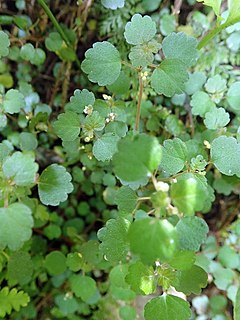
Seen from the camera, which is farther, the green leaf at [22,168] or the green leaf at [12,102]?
the green leaf at [12,102]

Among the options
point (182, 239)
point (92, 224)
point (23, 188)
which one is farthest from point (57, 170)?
point (92, 224)

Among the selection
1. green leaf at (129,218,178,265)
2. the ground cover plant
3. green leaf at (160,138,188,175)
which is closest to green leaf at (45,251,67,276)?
the ground cover plant

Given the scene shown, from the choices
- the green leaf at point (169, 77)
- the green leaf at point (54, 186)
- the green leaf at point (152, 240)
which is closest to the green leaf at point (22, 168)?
the green leaf at point (54, 186)

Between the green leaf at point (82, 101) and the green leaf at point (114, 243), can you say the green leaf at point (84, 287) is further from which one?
the green leaf at point (82, 101)

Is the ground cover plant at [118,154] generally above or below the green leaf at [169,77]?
below

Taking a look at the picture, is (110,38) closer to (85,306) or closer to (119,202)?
(119,202)

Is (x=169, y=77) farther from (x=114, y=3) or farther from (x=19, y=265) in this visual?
(x=19, y=265)
